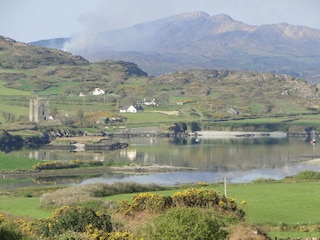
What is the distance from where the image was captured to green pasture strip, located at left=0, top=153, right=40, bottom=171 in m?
55.0

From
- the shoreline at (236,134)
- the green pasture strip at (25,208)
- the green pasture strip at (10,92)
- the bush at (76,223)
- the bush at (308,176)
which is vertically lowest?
the green pasture strip at (25,208)

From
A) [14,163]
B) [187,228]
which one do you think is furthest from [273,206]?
Answer: [14,163]

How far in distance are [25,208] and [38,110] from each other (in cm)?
8258

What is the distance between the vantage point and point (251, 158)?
69.2 m

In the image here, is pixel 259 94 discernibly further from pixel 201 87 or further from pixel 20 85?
pixel 20 85

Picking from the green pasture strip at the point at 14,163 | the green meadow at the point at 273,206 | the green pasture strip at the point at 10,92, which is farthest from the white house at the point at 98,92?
the green meadow at the point at 273,206

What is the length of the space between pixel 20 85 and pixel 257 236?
121964 millimetres

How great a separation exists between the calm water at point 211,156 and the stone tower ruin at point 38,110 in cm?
1740

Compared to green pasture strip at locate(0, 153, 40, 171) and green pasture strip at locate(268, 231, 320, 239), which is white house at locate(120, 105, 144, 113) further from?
green pasture strip at locate(268, 231, 320, 239)

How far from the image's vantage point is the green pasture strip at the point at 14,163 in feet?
180

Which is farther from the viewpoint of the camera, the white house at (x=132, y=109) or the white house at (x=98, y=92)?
the white house at (x=98, y=92)

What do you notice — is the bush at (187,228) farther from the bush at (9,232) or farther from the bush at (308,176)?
the bush at (308,176)

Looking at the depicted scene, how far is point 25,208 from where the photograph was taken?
27625 mm

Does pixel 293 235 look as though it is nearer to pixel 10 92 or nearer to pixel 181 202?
pixel 181 202
